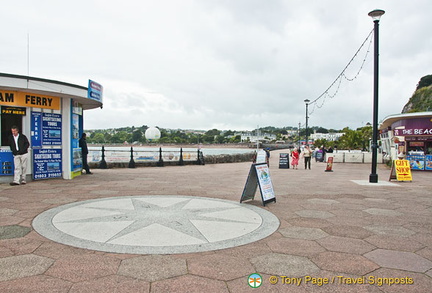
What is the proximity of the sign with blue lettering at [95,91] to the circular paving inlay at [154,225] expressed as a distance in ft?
18.2

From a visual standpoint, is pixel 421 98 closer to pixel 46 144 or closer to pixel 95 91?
pixel 95 91

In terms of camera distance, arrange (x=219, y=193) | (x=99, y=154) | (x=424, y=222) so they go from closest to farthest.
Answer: (x=424, y=222) < (x=219, y=193) < (x=99, y=154)

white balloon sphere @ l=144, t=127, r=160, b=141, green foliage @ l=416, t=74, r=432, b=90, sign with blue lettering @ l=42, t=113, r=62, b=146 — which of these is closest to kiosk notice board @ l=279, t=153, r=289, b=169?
sign with blue lettering @ l=42, t=113, r=62, b=146

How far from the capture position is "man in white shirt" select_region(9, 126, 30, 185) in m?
9.17

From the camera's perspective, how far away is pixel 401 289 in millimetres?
3135

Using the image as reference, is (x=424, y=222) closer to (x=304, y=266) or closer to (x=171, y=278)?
(x=304, y=266)

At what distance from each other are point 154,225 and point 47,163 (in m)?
7.33

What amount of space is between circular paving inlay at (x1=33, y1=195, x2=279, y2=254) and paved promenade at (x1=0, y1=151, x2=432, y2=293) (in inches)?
0.7

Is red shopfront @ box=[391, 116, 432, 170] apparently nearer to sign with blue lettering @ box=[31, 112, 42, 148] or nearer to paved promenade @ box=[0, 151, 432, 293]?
paved promenade @ box=[0, 151, 432, 293]

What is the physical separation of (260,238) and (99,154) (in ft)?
48.8

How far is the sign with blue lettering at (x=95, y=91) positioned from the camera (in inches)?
448

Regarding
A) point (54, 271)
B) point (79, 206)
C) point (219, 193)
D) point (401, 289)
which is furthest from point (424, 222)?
point (79, 206)

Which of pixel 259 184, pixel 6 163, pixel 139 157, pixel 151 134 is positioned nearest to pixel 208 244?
pixel 259 184

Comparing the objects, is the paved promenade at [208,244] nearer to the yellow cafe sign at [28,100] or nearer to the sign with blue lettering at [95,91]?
the yellow cafe sign at [28,100]
